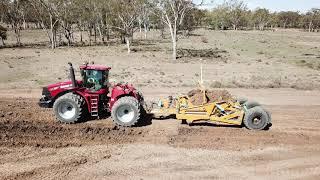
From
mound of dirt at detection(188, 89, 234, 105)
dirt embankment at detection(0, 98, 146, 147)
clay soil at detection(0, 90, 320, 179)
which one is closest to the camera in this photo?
clay soil at detection(0, 90, 320, 179)

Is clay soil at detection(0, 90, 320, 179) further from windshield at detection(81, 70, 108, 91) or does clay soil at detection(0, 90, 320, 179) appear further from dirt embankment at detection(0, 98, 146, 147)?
windshield at detection(81, 70, 108, 91)

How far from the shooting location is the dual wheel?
13852mm

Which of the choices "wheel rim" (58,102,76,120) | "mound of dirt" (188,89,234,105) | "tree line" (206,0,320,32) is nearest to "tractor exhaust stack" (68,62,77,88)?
"wheel rim" (58,102,76,120)

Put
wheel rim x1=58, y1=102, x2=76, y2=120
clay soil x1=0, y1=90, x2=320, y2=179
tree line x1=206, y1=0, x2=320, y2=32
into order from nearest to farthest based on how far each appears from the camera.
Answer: clay soil x1=0, y1=90, x2=320, y2=179
wheel rim x1=58, y1=102, x2=76, y2=120
tree line x1=206, y1=0, x2=320, y2=32

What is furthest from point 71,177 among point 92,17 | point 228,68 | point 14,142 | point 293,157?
point 92,17

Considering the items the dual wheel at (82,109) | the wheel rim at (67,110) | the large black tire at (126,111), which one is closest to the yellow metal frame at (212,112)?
the large black tire at (126,111)

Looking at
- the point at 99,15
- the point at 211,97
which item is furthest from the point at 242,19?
the point at 211,97

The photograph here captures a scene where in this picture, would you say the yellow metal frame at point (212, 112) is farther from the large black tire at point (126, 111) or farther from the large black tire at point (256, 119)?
the large black tire at point (126, 111)

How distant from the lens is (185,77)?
26.7 metres

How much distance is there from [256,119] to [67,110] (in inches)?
273

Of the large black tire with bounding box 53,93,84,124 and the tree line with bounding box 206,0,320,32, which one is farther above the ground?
the tree line with bounding box 206,0,320,32

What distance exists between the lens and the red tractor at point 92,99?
13922 millimetres

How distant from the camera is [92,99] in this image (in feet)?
46.9

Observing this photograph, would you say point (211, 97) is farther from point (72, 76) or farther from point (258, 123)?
point (72, 76)
